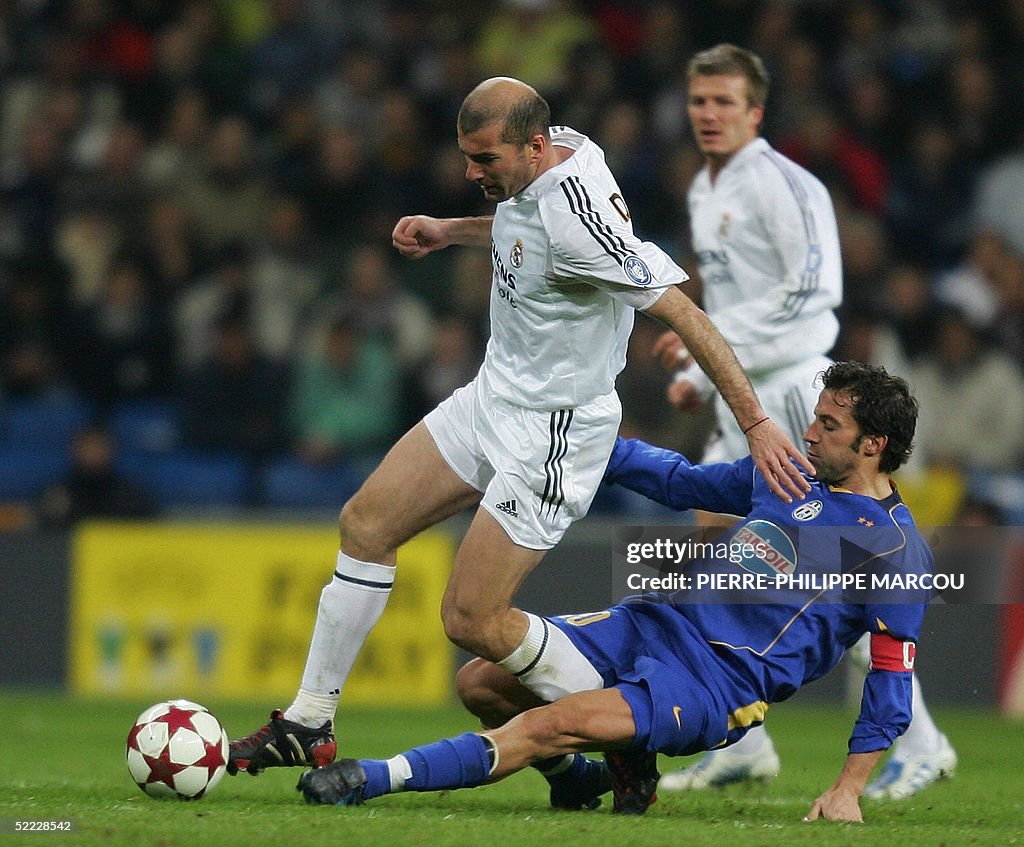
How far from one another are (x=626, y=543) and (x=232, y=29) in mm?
7978

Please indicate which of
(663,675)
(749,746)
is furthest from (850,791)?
(749,746)

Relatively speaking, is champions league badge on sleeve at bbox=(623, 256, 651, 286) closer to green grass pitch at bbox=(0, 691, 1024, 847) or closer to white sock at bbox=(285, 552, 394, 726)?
white sock at bbox=(285, 552, 394, 726)

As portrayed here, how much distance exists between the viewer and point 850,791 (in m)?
4.70

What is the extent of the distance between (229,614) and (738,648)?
5908 mm

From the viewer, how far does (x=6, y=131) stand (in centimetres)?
1267

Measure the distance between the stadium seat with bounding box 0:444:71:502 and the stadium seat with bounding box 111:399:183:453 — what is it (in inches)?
15.9

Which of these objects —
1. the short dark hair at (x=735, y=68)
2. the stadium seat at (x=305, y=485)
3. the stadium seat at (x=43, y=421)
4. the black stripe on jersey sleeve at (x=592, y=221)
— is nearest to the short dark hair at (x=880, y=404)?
the black stripe on jersey sleeve at (x=592, y=221)

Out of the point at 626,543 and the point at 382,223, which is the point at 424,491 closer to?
the point at 626,543

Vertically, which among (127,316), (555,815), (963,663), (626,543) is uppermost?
(127,316)

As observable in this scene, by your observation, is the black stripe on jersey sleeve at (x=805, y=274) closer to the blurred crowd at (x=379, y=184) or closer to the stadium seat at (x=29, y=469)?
the blurred crowd at (x=379, y=184)

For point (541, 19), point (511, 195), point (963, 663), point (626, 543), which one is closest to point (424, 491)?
point (511, 195)

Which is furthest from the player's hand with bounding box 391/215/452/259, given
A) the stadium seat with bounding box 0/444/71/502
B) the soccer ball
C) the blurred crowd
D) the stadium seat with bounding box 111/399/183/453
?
the stadium seat with bounding box 0/444/71/502

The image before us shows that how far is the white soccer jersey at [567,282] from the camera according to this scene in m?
4.80

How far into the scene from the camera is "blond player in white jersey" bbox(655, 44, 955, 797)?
5.99 m
